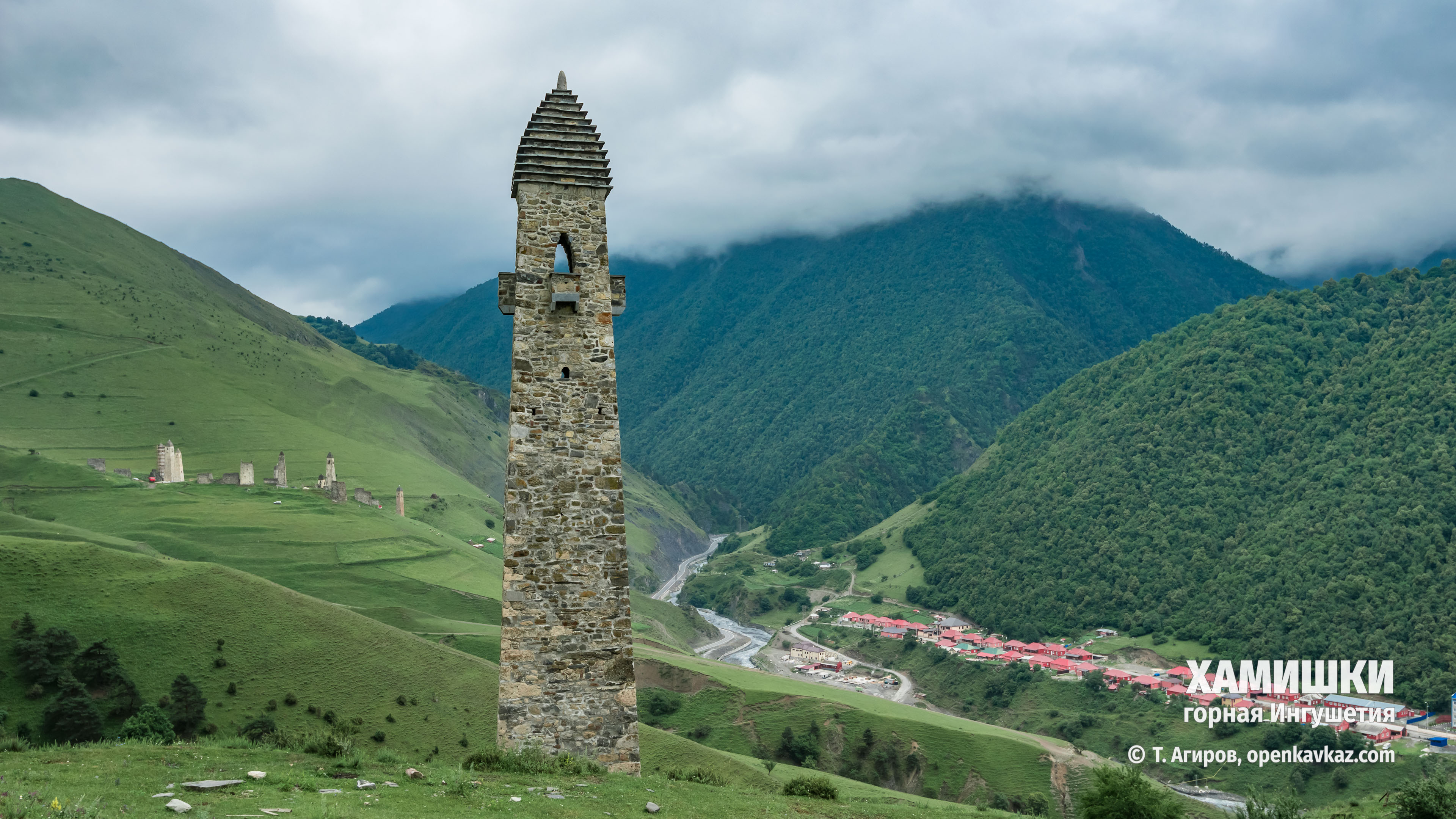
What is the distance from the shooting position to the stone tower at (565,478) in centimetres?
1659

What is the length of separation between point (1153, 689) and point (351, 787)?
3907 inches

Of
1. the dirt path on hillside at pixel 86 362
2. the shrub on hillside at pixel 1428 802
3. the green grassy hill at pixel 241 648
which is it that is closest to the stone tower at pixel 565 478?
the shrub on hillside at pixel 1428 802

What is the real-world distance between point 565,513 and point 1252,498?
137 metres

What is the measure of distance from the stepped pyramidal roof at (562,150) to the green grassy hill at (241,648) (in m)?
34.6

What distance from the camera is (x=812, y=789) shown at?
19.5 m

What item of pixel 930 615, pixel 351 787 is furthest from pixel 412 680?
pixel 930 615

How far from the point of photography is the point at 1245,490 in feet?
436

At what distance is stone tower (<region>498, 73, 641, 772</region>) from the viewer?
16.6 meters

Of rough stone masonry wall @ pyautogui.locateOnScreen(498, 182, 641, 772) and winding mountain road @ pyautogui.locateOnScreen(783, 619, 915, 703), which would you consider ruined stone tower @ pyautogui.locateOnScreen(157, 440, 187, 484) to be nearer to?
winding mountain road @ pyautogui.locateOnScreen(783, 619, 915, 703)

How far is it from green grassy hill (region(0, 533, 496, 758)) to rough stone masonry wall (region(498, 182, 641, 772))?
3125cm

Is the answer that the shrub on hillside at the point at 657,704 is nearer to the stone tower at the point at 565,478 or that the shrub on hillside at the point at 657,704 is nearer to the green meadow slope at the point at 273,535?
the green meadow slope at the point at 273,535

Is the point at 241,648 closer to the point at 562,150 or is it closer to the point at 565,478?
the point at 565,478

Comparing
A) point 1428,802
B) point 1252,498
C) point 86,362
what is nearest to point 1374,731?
point 1252,498

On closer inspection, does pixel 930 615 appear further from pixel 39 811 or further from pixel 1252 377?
pixel 39 811
